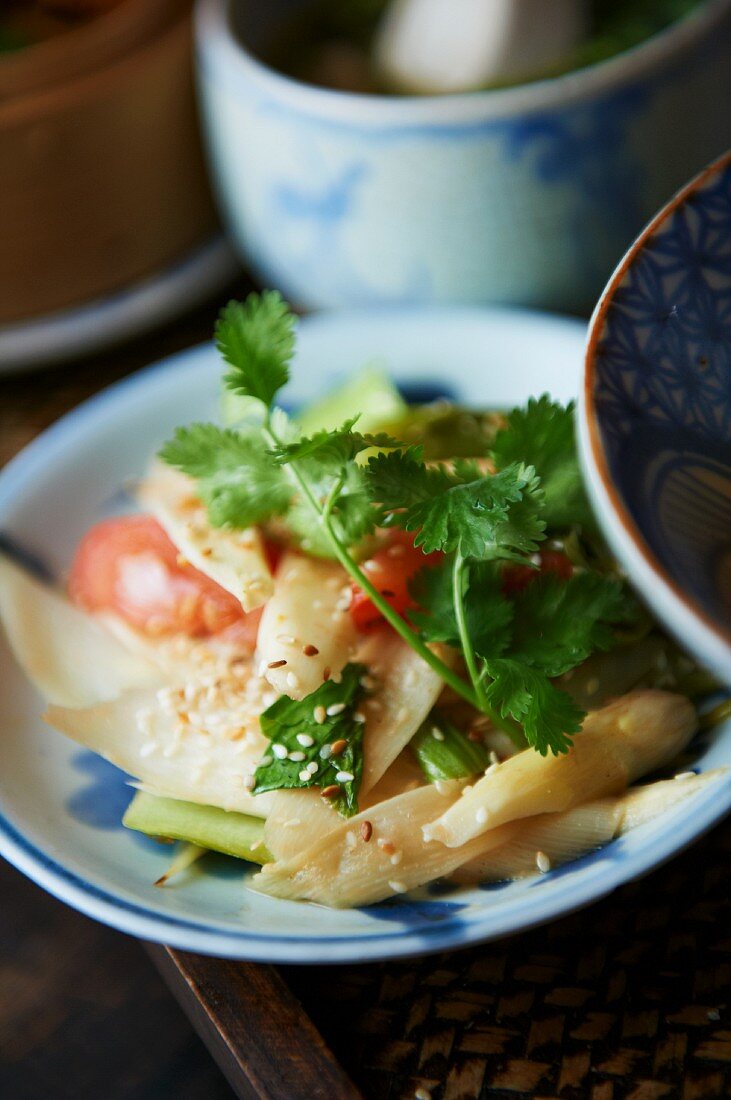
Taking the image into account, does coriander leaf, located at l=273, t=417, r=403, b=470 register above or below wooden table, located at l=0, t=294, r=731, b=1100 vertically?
above

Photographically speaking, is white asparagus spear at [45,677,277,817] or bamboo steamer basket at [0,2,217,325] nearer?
white asparagus spear at [45,677,277,817]

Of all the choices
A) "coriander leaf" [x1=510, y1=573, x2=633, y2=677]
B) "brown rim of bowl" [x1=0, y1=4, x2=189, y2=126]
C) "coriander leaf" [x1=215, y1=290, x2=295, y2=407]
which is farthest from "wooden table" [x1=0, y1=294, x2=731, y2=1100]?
"brown rim of bowl" [x1=0, y1=4, x2=189, y2=126]

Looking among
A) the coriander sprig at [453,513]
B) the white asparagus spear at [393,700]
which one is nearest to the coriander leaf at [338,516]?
the coriander sprig at [453,513]

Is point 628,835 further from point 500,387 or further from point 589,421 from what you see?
point 500,387

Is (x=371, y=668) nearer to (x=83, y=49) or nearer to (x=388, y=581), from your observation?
(x=388, y=581)

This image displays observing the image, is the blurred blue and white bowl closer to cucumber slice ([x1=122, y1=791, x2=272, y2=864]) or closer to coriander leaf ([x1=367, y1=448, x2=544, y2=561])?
coriander leaf ([x1=367, y1=448, x2=544, y2=561])

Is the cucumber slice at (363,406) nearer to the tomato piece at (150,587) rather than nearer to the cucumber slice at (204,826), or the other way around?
the tomato piece at (150,587)

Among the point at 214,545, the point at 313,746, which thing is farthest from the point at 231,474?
the point at 313,746
